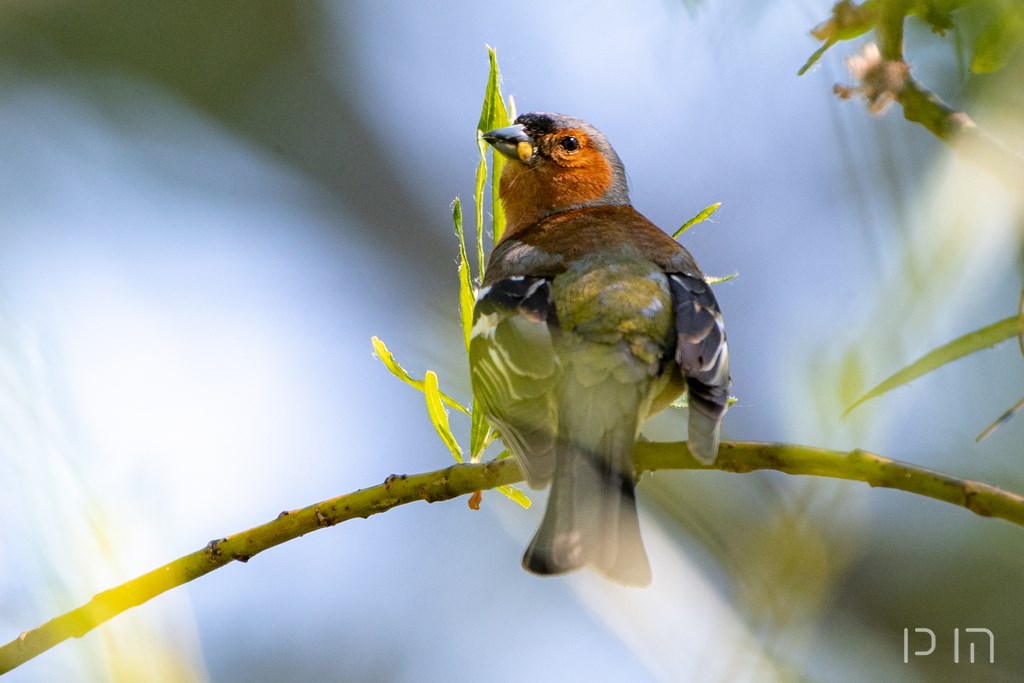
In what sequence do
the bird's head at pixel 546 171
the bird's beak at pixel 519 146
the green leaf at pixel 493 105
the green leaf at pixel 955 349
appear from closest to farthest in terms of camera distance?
the green leaf at pixel 955 349
the green leaf at pixel 493 105
the bird's beak at pixel 519 146
the bird's head at pixel 546 171

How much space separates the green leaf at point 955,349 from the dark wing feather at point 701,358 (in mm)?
841

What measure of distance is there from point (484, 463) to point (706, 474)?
792mm

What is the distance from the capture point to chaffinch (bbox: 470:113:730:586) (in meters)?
2.15

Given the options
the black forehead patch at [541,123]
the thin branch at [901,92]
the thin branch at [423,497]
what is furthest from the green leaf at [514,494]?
the black forehead patch at [541,123]

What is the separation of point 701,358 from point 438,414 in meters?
0.81

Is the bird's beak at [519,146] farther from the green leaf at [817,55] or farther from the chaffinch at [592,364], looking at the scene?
the green leaf at [817,55]

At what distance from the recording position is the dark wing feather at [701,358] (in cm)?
200

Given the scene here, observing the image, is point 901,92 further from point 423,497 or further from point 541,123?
point 541,123

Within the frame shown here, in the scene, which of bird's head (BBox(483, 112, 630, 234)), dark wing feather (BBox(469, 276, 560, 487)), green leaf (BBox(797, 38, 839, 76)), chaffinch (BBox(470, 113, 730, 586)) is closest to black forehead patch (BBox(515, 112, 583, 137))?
bird's head (BBox(483, 112, 630, 234))

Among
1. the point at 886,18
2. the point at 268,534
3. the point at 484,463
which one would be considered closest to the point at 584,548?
the point at 484,463

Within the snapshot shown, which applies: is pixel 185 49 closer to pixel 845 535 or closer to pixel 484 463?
pixel 484 463

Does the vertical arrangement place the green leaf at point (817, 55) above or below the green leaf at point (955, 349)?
above

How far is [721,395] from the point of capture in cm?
230

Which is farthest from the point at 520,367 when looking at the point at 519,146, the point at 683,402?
the point at 519,146
